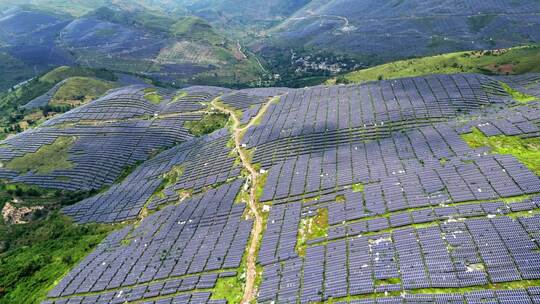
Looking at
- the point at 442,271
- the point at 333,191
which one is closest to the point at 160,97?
the point at 333,191

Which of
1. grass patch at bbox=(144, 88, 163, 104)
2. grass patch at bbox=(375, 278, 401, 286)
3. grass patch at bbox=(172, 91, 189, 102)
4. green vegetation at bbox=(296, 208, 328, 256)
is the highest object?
grass patch at bbox=(144, 88, 163, 104)

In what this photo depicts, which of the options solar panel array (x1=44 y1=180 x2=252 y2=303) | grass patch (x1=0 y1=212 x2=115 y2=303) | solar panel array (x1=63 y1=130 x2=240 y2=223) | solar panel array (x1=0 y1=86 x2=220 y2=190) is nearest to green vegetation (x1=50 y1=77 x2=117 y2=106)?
solar panel array (x1=0 y1=86 x2=220 y2=190)

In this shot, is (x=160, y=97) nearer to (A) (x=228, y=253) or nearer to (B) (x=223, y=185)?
(B) (x=223, y=185)

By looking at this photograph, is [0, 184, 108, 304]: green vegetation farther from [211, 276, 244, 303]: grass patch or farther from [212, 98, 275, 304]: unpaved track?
[211, 276, 244, 303]: grass patch

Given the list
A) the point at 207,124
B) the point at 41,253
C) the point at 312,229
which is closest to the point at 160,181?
the point at 41,253

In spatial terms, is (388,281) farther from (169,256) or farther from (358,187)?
(169,256)

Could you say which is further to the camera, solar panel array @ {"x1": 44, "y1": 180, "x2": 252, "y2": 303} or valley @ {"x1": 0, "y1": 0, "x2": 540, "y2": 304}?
solar panel array @ {"x1": 44, "y1": 180, "x2": 252, "y2": 303}
